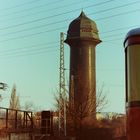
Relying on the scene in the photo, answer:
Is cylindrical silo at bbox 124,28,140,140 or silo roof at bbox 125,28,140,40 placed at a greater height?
silo roof at bbox 125,28,140,40

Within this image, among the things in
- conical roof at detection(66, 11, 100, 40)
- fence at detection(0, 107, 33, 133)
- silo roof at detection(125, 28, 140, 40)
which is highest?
conical roof at detection(66, 11, 100, 40)

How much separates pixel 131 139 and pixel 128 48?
2122mm

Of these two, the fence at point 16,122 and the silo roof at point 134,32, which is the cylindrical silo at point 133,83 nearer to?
the silo roof at point 134,32

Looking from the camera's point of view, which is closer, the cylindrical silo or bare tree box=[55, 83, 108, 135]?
the cylindrical silo

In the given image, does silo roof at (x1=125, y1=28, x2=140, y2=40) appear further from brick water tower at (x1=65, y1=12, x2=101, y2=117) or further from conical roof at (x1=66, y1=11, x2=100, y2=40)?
conical roof at (x1=66, y1=11, x2=100, y2=40)

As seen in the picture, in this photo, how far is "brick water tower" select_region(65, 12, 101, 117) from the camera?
63.6 m

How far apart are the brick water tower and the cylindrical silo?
49272 millimetres

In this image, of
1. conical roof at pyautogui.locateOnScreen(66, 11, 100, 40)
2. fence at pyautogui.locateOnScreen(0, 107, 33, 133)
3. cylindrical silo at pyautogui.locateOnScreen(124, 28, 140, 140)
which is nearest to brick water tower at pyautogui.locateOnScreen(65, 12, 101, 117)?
conical roof at pyautogui.locateOnScreen(66, 11, 100, 40)

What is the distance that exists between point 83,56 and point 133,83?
215 feet

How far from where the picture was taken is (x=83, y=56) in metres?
75.1

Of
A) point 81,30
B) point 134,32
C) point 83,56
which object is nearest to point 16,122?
point 134,32

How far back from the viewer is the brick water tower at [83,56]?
209 ft

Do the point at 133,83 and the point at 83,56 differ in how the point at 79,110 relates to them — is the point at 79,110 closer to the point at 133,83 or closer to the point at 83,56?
the point at 83,56

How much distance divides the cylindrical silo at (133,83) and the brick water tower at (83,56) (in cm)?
4927
